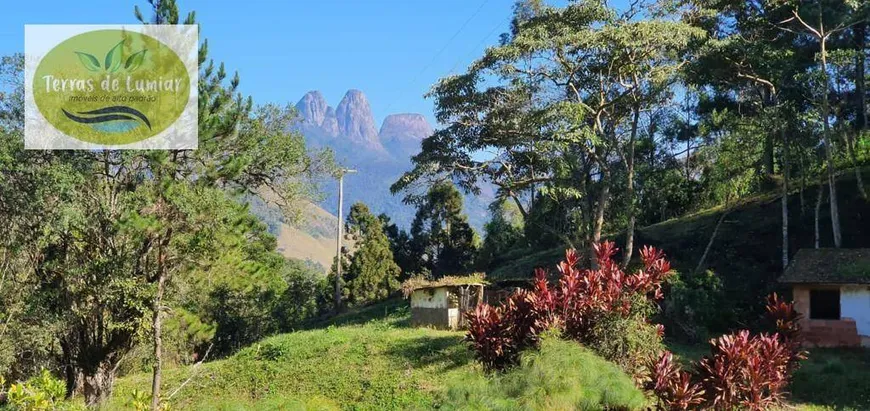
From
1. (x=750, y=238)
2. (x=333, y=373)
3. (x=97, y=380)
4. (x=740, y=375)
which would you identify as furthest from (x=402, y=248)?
(x=740, y=375)

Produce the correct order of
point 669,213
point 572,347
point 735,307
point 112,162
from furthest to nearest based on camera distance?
1. point 669,213
2. point 735,307
3. point 112,162
4. point 572,347

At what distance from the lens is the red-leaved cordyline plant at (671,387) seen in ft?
23.5

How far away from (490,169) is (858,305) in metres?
9.20

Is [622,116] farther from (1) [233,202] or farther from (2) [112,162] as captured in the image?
(2) [112,162]

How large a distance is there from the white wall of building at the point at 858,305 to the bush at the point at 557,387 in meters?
9.09

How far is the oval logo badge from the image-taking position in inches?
465

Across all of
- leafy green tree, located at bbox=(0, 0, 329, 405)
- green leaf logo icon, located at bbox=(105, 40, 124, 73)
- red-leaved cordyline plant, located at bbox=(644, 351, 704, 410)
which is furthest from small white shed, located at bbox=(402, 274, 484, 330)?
red-leaved cordyline plant, located at bbox=(644, 351, 704, 410)

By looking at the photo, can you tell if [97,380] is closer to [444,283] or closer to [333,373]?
[333,373]

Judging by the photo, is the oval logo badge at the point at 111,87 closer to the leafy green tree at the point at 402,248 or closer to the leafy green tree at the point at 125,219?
the leafy green tree at the point at 125,219

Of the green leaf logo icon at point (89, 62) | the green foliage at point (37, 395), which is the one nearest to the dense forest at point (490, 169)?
the green leaf logo icon at point (89, 62)

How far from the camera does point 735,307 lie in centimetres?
1650

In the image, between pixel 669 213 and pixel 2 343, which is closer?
pixel 2 343

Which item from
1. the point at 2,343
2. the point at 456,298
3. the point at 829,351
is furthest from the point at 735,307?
the point at 2,343

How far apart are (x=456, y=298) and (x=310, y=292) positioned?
16.3 meters
